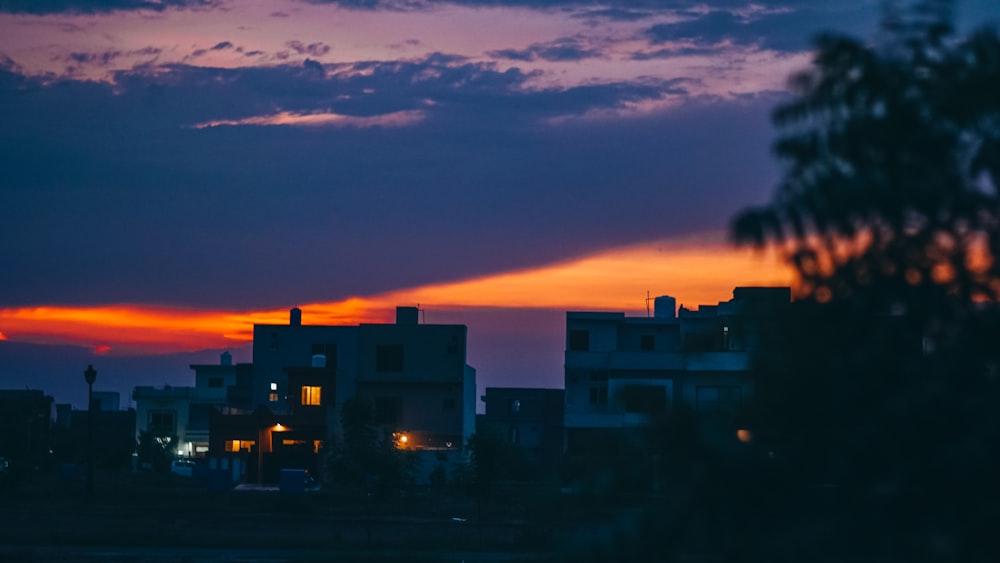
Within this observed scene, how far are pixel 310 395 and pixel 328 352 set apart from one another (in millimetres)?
6733

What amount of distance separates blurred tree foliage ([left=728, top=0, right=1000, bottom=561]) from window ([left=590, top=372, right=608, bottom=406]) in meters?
57.2

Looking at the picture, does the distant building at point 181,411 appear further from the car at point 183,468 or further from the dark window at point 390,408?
the dark window at point 390,408

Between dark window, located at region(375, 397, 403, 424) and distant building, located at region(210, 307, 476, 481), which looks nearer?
distant building, located at region(210, 307, 476, 481)

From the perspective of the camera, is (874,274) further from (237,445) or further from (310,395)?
(310,395)

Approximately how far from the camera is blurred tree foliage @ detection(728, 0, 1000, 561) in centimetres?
645

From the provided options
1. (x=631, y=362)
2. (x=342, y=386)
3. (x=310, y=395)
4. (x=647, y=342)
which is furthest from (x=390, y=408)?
(x=631, y=362)

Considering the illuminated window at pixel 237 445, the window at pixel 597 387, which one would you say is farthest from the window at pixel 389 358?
the window at pixel 597 387

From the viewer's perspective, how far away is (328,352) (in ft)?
262

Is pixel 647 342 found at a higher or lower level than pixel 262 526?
higher

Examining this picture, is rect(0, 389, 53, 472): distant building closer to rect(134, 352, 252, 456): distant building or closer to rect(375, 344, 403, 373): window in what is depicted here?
rect(134, 352, 252, 456): distant building

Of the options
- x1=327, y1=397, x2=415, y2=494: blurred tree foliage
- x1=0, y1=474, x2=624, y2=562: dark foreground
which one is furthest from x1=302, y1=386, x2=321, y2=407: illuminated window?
x1=0, y1=474, x2=624, y2=562: dark foreground

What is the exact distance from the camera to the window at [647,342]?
66625 mm

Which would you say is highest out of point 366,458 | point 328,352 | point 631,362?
point 328,352

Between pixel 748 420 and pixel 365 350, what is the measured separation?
238 feet
